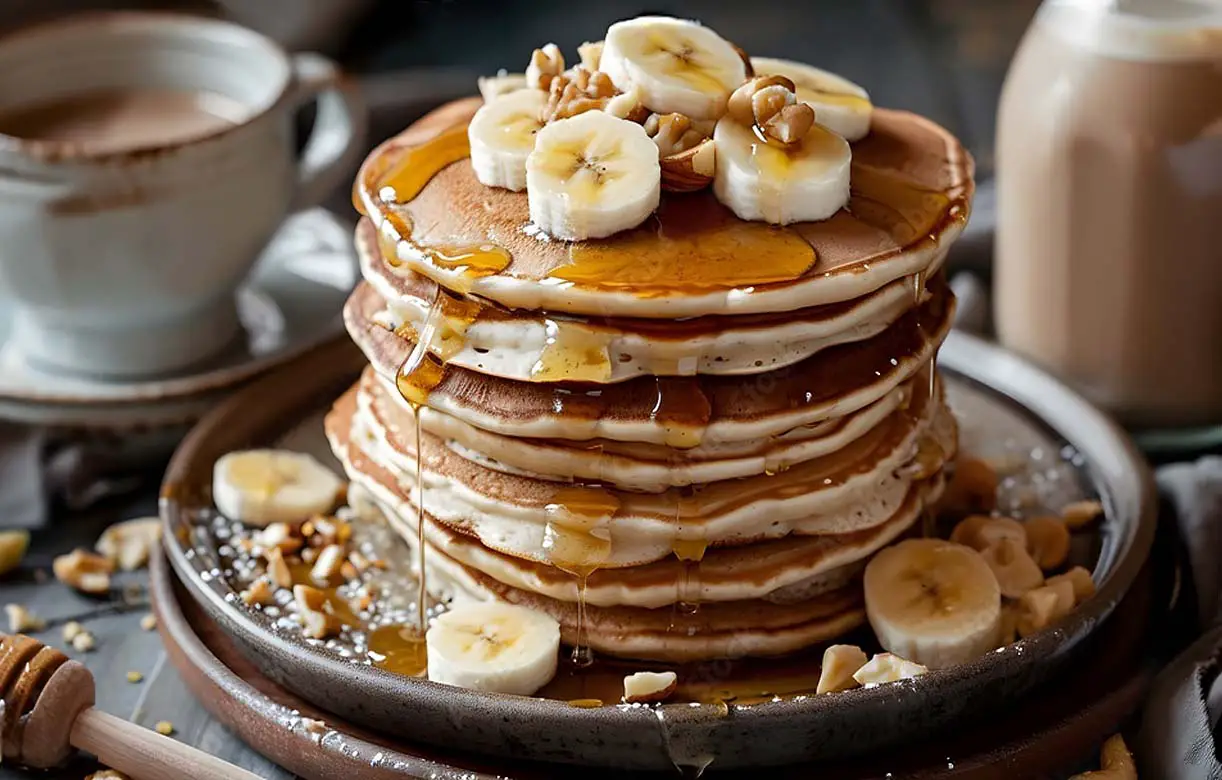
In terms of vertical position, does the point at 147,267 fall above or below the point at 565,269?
below

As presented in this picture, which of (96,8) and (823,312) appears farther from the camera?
(96,8)

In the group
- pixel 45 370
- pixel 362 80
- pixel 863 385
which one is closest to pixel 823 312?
pixel 863 385

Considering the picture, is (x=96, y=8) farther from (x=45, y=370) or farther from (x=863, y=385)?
(x=863, y=385)

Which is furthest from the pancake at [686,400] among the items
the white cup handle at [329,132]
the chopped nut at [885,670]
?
the white cup handle at [329,132]

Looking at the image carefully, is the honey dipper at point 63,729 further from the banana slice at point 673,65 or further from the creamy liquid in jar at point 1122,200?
the creamy liquid in jar at point 1122,200

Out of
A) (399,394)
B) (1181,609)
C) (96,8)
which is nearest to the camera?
(399,394)

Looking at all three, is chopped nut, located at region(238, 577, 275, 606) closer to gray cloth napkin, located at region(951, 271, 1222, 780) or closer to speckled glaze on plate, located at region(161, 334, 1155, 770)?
speckled glaze on plate, located at region(161, 334, 1155, 770)
